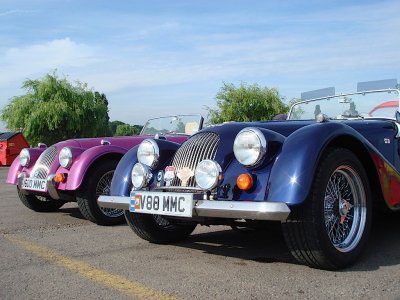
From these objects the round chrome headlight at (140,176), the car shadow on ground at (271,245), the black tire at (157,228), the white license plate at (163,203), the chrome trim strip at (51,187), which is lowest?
A: the car shadow on ground at (271,245)

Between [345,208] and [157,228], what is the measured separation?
1762 mm

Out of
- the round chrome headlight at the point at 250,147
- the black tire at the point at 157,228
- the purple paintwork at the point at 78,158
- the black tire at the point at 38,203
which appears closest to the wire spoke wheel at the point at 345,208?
the round chrome headlight at the point at 250,147

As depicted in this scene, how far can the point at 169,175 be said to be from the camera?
4.07 metres

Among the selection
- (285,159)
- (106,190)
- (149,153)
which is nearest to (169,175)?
(149,153)

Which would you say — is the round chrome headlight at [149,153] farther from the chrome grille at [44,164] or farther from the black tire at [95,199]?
the chrome grille at [44,164]

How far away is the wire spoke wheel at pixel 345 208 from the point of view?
3.61m

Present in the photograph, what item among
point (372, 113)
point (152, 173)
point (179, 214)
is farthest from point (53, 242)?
point (372, 113)

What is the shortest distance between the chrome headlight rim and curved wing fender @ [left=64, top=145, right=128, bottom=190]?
0.10 meters

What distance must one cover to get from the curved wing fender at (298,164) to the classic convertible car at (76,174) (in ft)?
7.80

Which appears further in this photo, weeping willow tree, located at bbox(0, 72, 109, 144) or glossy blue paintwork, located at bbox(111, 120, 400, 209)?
weeping willow tree, located at bbox(0, 72, 109, 144)

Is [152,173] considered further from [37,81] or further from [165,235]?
[37,81]

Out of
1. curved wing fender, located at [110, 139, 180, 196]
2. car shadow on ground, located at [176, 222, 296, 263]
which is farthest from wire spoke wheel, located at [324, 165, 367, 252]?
curved wing fender, located at [110, 139, 180, 196]

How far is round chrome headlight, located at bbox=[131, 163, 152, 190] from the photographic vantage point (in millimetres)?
4152

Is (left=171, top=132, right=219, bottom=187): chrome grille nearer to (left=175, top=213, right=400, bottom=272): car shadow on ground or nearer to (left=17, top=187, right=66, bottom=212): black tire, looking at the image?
(left=175, top=213, right=400, bottom=272): car shadow on ground
